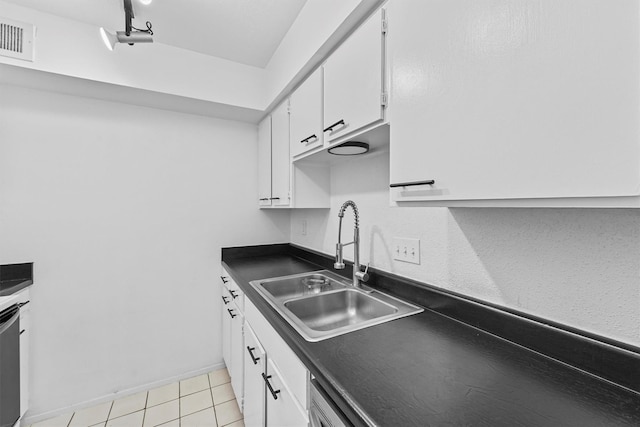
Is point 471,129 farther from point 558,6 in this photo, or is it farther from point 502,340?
point 502,340

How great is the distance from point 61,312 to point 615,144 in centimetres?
273

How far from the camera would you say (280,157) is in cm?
194

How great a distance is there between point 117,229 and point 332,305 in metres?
1.66

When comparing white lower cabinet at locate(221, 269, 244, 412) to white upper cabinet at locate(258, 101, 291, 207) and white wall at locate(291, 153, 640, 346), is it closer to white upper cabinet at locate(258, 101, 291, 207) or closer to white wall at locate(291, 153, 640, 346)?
white upper cabinet at locate(258, 101, 291, 207)

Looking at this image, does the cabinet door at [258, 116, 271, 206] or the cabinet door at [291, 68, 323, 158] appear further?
the cabinet door at [258, 116, 271, 206]

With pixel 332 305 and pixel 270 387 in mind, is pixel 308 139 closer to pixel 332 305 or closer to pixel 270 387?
pixel 332 305

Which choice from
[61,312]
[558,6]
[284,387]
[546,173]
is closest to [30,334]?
[61,312]

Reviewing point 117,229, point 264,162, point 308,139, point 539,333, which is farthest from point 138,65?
point 539,333

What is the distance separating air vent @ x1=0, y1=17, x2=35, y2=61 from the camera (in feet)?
4.71

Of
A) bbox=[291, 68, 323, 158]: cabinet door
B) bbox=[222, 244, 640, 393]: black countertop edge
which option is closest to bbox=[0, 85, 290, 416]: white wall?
bbox=[291, 68, 323, 158]: cabinet door

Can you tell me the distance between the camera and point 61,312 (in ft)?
5.98

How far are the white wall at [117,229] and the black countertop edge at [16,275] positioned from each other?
4cm

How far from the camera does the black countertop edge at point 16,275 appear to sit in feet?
5.35

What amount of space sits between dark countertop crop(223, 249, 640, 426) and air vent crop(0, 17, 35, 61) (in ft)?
6.55
